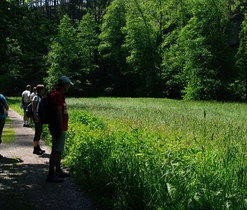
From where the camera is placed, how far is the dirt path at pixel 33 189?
4.89 meters

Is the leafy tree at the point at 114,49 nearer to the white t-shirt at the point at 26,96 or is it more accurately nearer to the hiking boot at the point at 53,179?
the white t-shirt at the point at 26,96

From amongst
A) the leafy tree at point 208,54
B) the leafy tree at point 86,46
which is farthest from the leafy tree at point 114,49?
the leafy tree at point 208,54

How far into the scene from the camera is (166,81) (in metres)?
56.4

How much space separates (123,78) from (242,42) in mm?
29496

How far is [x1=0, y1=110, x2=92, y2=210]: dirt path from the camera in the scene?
4891 mm

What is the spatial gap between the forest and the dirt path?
23945 mm

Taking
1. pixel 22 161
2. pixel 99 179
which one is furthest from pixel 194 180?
pixel 22 161

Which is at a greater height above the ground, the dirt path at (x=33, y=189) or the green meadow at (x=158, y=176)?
the green meadow at (x=158, y=176)

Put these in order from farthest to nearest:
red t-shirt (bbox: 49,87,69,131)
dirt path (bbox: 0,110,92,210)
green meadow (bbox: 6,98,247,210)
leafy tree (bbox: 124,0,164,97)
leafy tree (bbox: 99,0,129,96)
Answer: leafy tree (bbox: 99,0,129,96), leafy tree (bbox: 124,0,164,97), red t-shirt (bbox: 49,87,69,131), dirt path (bbox: 0,110,92,210), green meadow (bbox: 6,98,247,210)

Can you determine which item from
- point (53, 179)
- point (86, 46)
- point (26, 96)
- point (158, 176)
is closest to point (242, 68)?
point (86, 46)

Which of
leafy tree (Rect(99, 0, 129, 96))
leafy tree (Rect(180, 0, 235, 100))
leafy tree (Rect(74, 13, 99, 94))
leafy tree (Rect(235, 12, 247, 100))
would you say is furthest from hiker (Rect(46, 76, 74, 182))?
leafy tree (Rect(74, 13, 99, 94))

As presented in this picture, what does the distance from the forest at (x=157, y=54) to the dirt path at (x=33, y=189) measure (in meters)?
23.9

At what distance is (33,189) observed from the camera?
18.7 ft

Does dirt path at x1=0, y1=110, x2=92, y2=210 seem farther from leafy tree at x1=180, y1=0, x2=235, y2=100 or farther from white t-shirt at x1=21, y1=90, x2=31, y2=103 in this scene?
leafy tree at x1=180, y1=0, x2=235, y2=100
